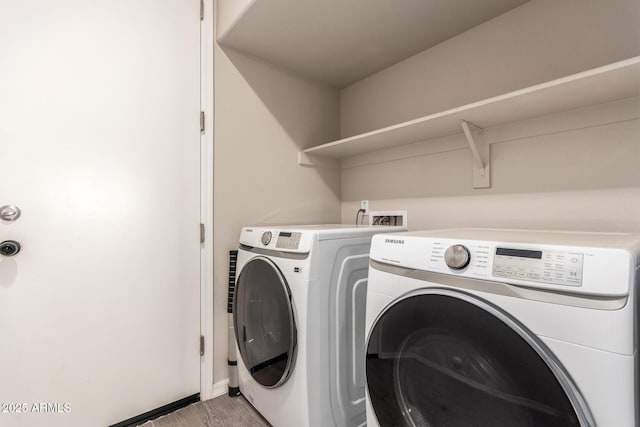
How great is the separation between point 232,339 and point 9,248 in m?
1.05

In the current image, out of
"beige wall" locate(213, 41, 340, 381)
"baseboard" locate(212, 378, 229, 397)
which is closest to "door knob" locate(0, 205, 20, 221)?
"beige wall" locate(213, 41, 340, 381)

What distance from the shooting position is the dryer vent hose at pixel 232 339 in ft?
5.33

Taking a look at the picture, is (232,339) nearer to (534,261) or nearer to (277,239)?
(277,239)

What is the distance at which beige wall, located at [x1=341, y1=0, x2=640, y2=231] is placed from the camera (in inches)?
45.4

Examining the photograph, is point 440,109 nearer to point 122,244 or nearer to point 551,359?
point 551,359

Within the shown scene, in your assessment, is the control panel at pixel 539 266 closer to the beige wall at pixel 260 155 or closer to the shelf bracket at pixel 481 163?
the shelf bracket at pixel 481 163

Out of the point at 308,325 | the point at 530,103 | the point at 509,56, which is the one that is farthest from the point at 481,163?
the point at 308,325

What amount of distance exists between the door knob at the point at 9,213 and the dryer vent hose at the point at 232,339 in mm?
897

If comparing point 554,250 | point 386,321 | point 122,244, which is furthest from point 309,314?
point 122,244

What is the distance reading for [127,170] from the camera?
4.66 feet

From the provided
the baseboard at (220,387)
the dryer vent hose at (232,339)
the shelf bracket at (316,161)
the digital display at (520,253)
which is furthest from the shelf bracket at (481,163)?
the baseboard at (220,387)

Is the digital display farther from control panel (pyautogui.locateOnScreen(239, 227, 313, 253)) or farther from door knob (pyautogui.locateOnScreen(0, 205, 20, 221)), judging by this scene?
door knob (pyautogui.locateOnScreen(0, 205, 20, 221))

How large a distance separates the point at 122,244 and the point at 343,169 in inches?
60.3

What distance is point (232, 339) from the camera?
1.64 m
